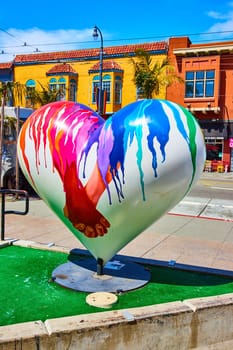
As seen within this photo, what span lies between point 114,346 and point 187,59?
28.9 metres

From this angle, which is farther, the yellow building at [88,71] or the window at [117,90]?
the window at [117,90]

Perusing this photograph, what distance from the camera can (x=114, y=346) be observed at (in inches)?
137

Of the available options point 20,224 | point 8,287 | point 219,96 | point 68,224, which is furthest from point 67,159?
point 219,96

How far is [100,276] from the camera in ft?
16.2

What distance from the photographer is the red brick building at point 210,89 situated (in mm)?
28734

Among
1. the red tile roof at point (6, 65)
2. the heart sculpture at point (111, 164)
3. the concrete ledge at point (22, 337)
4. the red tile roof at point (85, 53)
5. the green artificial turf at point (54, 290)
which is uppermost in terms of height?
the red tile roof at point (85, 53)

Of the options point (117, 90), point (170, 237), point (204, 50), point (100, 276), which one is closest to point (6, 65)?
point (117, 90)

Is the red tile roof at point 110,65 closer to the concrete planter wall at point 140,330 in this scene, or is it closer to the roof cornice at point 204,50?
the roof cornice at point 204,50

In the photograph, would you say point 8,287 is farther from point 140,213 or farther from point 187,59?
point 187,59

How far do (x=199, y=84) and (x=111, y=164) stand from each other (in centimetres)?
2711

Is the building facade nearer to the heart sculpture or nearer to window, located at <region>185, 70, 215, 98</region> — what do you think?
window, located at <region>185, 70, 215, 98</region>

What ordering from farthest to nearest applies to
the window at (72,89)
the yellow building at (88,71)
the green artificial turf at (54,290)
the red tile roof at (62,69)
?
1. the window at (72,89)
2. the red tile roof at (62,69)
3. the yellow building at (88,71)
4. the green artificial turf at (54,290)

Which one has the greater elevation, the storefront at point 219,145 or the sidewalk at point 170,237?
the storefront at point 219,145

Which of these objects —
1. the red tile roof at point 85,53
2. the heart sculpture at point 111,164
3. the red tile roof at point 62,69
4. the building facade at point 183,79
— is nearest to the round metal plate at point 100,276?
the heart sculpture at point 111,164
